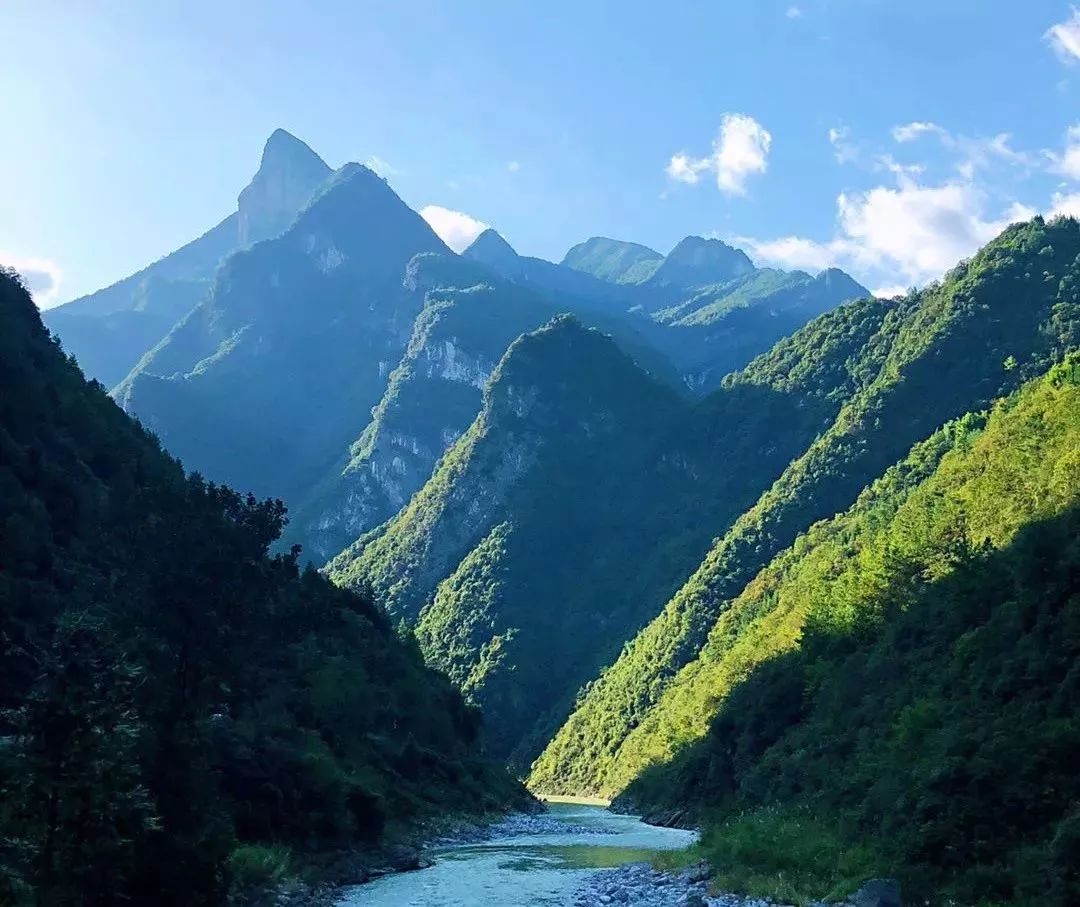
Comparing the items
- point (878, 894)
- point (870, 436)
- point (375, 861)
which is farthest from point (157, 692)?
point (870, 436)

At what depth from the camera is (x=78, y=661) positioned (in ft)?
51.1

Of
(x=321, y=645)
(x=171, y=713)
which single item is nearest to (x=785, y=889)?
(x=171, y=713)

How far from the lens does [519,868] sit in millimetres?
40188

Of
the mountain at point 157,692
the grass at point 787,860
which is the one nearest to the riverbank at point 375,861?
the mountain at point 157,692

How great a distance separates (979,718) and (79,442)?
57250 mm

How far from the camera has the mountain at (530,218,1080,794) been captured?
142m

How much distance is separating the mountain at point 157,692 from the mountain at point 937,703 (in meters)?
17.1

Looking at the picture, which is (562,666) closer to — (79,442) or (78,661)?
(79,442)

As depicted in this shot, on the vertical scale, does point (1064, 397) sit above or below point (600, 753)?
above

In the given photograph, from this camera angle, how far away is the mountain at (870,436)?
14162cm

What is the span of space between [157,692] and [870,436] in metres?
148

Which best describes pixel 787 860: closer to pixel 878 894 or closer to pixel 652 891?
pixel 652 891

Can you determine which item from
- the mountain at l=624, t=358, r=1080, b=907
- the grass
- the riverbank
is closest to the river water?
the riverbank

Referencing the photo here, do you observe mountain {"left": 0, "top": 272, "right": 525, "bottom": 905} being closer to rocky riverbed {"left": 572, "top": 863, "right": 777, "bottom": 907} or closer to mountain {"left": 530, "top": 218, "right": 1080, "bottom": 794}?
rocky riverbed {"left": 572, "top": 863, "right": 777, "bottom": 907}
